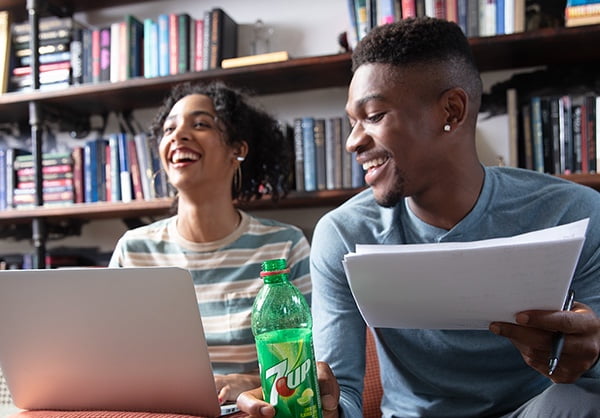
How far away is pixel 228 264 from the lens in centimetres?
139

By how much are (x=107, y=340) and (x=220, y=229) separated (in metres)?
0.65

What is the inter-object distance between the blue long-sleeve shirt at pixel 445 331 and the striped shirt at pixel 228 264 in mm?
308

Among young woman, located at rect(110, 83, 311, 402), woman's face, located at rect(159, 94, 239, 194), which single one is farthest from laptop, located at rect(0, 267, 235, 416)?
woman's face, located at rect(159, 94, 239, 194)

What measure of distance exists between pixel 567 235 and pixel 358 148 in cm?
43

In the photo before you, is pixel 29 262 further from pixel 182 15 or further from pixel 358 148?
pixel 358 148

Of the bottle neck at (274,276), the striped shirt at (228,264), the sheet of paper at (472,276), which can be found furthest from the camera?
the striped shirt at (228,264)

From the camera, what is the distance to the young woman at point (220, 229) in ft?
4.30

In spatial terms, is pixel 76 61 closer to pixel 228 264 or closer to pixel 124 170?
pixel 124 170

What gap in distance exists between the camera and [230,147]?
159 cm

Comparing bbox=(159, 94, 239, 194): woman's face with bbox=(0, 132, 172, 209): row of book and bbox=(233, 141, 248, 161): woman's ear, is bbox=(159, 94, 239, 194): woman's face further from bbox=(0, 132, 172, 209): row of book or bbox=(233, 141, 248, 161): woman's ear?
bbox=(0, 132, 172, 209): row of book

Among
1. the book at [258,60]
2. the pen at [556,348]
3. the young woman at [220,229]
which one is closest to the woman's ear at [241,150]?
the young woman at [220,229]

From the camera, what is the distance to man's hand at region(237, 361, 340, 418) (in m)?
0.73

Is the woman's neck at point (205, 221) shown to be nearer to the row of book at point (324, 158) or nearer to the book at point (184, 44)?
the row of book at point (324, 158)

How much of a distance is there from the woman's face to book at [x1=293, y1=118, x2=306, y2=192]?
0.24 metres
